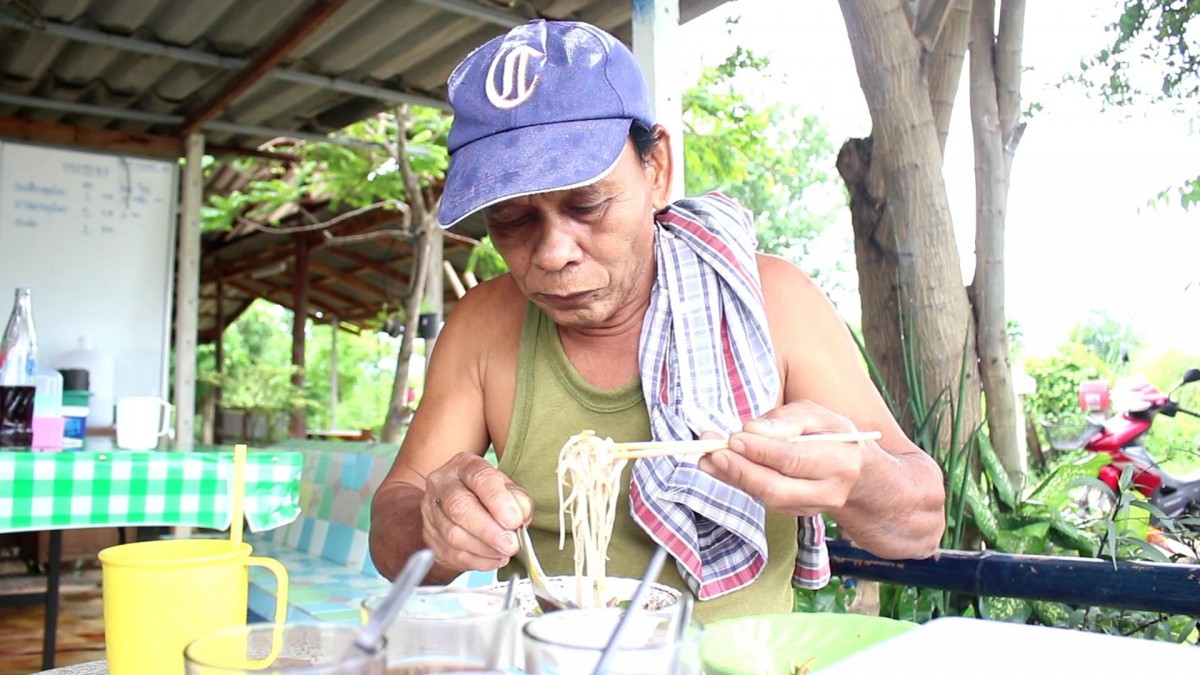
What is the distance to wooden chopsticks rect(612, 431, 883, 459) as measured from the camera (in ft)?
3.65

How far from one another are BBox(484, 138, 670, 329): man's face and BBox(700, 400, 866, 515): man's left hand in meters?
0.38


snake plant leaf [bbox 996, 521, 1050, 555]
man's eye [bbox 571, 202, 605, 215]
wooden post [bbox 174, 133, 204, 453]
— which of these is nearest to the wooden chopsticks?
man's eye [bbox 571, 202, 605, 215]

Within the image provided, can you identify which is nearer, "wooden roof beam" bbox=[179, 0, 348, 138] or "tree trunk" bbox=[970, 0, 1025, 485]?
"tree trunk" bbox=[970, 0, 1025, 485]

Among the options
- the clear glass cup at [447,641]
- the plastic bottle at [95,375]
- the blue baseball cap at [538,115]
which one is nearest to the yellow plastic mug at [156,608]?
the clear glass cup at [447,641]

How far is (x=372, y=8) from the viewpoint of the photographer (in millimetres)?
4480

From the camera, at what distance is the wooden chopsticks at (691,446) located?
1.11 meters

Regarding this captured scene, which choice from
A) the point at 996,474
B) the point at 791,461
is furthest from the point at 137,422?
the point at 996,474

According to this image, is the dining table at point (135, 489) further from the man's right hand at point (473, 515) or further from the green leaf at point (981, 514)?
the green leaf at point (981, 514)

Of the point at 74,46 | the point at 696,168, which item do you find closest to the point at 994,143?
the point at 696,168

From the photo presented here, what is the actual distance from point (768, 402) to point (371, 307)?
513 inches

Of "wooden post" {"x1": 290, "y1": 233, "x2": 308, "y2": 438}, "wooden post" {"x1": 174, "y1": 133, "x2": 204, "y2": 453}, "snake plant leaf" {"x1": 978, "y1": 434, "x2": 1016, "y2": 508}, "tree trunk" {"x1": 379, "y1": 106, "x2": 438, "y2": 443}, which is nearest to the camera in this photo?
"snake plant leaf" {"x1": 978, "y1": 434, "x2": 1016, "y2": 508}

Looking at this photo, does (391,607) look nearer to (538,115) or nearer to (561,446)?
(538,115)

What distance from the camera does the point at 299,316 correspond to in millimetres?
10859

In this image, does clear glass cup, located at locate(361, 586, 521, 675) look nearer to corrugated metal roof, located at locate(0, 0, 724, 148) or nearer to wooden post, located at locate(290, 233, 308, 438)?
corrugated metal roof, located at locate(0, 0, 724, 148)
